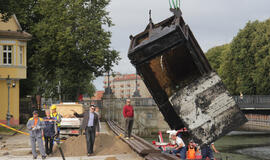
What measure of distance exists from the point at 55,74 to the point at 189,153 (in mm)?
33843

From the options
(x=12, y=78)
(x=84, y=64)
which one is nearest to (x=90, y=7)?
(x=84, y=64)

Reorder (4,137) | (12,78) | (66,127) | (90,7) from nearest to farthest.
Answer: (66,127) → (4,137) → (12,78) → (90,7)

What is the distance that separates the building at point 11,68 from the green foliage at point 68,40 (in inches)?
166

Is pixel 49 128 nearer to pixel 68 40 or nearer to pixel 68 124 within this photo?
pixel 68 124

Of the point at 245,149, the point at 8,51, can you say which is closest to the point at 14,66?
the point at 8,51

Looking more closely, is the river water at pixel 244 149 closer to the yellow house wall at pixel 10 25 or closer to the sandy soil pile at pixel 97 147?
the sandy soil pile at pixel 97 147

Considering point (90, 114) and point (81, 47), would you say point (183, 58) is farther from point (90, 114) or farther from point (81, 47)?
point (81, 47)

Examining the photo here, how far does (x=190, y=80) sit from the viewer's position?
12.9 metres

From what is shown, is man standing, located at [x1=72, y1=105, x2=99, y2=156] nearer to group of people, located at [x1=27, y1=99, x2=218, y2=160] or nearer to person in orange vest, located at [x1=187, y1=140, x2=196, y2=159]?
group of people, located at [x1=27, y1=99, x2=218, y2=160]

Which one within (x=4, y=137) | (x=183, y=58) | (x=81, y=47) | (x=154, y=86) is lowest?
(x=4, y=137)

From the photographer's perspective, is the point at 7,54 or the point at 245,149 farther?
the point at 245,149

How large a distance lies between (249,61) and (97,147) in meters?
A: 47.2

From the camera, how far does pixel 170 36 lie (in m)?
12.3

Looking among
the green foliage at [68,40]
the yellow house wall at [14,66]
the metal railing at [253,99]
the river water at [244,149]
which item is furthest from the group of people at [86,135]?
the metal railing at [253,99]
